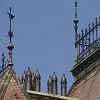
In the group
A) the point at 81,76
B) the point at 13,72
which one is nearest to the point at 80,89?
the point at 81,76

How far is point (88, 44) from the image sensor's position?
162 ft

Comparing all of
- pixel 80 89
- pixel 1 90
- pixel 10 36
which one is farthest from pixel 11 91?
pixel 80 89

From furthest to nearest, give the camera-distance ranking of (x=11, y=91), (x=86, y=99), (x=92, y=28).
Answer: (x=92, y=28), (x=86, y=99), (x=11, y=91)

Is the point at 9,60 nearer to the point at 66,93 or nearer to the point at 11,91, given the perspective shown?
the point at 11,91

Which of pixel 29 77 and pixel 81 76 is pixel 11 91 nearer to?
pixel 29 77

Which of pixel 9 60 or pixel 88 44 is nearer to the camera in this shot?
pixel 9 60

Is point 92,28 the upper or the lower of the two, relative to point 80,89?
upper

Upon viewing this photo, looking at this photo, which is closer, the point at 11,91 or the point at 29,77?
the point at 11,91

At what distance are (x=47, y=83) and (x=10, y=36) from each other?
17.2 feet

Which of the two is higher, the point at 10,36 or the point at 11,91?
the point at 10,36

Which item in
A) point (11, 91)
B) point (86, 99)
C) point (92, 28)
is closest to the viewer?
point (11, 91)

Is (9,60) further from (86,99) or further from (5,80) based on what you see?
(86,99)

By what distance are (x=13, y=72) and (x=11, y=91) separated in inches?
55.8

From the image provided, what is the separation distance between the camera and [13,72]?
1695 inches
